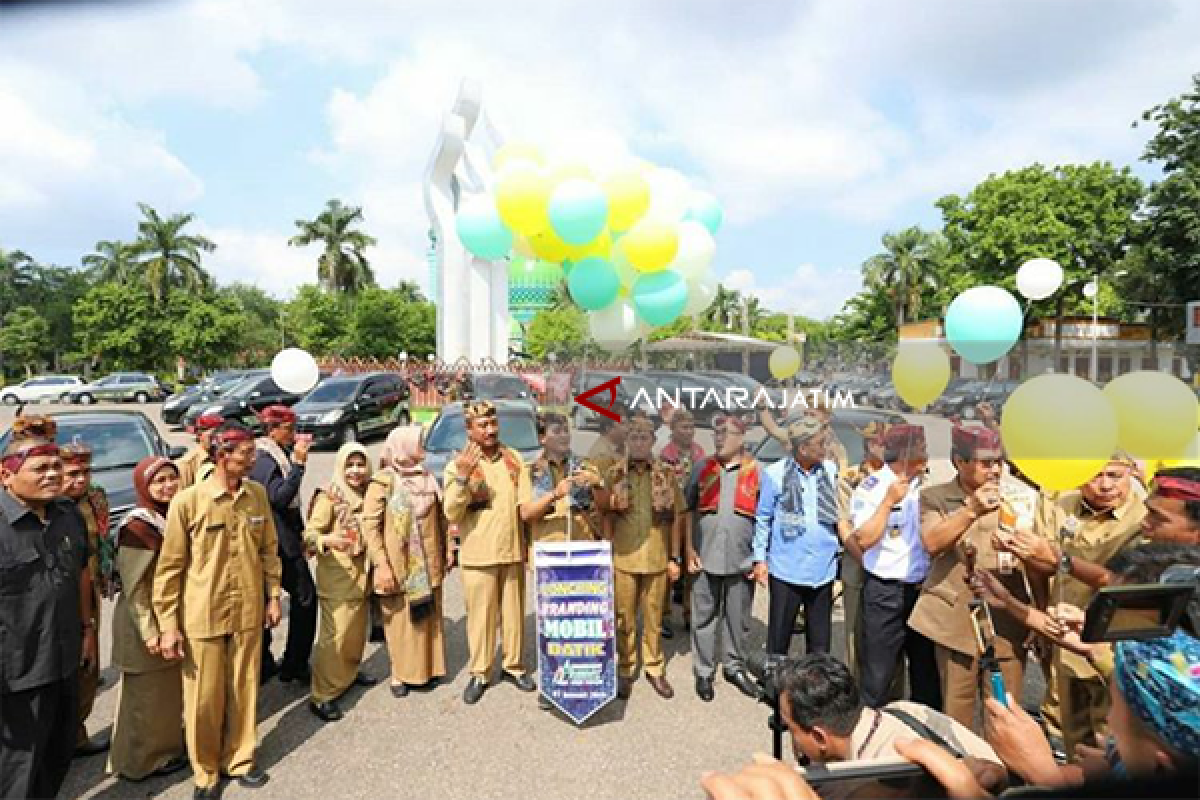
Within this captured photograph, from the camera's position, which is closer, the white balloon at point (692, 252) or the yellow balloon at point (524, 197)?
the yellow balloon at point (524, 197)

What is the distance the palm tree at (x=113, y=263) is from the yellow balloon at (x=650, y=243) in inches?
1594

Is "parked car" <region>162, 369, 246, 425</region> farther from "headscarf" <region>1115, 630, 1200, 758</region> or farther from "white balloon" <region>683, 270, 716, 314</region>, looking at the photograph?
"headscarf" <region>1115, 630, 1200, 758</region>

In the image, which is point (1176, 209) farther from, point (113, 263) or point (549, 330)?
point (113, 263)

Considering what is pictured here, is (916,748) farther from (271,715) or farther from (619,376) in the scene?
(619,376)

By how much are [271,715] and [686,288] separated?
12.4 feet

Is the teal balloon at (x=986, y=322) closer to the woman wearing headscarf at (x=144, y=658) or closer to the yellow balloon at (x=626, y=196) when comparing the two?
the yellow balloon at (x=626, y=196)

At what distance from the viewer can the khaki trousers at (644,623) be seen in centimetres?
411

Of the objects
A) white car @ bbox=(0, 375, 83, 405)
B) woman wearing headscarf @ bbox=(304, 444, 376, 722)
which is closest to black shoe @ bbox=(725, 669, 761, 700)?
woman wearing headscarf @ bbox=(304, 444, 376, 722)

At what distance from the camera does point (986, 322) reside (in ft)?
15.1

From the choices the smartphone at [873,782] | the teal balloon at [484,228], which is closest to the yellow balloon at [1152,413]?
the smartphone at [873,782]

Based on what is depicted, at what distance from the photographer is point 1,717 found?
2.55 meters

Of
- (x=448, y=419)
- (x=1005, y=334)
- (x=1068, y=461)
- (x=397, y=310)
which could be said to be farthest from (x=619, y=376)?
(x=397, y=310)

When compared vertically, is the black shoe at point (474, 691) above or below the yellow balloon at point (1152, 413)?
below

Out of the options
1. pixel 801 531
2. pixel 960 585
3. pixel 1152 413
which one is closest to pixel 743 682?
pixel 801 531
